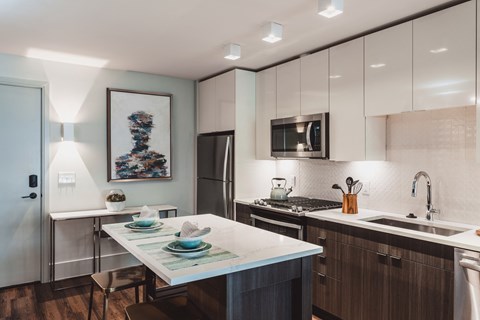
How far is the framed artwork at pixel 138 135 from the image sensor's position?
4266 millimetres

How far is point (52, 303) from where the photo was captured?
3.38 metres

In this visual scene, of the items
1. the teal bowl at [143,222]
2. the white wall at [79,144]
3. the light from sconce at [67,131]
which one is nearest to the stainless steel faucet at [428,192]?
the teal bowl at [143,222]

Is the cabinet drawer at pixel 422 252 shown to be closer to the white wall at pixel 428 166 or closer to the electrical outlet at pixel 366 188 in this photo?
the white wall at pixel 428 166

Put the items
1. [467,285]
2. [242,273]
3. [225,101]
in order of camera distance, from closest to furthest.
A: [242,273], [467,285], [225,101]

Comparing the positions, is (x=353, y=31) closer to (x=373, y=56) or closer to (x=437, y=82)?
(x=373, y=56)

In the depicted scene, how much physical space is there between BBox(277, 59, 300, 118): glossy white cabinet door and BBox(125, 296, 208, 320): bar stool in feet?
7.53

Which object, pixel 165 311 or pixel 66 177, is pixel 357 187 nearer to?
pixel 165 311

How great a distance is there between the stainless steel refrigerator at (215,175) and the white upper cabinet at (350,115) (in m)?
1.32

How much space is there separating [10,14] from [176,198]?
111 inches

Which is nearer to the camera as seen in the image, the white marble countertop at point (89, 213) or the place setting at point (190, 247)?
the place setting at point (190, 247)

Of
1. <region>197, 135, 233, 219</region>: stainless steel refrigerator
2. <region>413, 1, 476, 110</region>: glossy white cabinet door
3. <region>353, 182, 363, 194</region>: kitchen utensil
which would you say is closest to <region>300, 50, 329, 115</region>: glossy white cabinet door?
<region>353, 182, 363, 194</region>: kitchen utensil

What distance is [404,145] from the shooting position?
3008 mm

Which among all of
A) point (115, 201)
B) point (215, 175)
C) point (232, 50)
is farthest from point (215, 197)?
point (232, 50)

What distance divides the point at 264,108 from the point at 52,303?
9.73 feet
